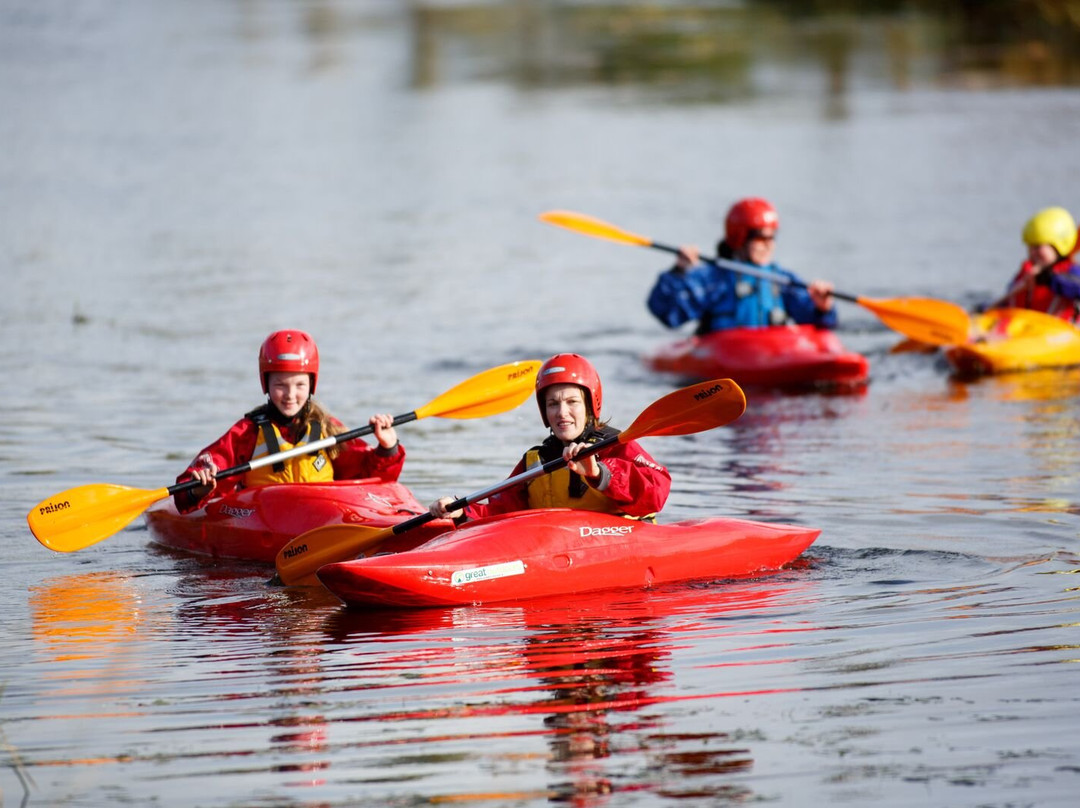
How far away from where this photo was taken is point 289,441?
8.99m

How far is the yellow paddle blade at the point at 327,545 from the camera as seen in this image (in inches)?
315

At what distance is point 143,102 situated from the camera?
3475 cm

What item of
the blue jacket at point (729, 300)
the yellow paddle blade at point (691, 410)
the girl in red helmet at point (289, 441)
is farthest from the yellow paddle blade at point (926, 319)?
the girl in red helmet at point (289, 441)

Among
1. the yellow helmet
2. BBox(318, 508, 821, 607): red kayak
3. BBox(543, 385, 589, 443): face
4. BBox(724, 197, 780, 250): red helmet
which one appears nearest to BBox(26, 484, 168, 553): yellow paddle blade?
BBox(318, 508, 821, 607): red kayak

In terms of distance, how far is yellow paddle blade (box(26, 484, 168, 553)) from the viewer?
341 inches

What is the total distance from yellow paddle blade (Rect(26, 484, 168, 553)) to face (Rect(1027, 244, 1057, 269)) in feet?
26.9

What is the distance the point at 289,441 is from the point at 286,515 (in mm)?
466

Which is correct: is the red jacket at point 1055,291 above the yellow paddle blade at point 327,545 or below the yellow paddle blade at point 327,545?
above

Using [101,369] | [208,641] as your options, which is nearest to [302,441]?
[208,641]

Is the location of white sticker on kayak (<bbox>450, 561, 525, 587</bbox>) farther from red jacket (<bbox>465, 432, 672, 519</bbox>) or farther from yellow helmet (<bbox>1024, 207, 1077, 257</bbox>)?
yellow helmet (<bbox>1024, 207, 1077, 257</bbox>)

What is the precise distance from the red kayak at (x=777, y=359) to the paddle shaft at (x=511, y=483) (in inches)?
223

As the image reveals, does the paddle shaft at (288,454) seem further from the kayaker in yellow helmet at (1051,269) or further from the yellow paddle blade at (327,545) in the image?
the kayaker in yellow helmet at (1051,269)

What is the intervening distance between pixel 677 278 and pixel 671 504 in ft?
12.8

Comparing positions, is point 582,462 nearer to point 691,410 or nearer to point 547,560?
point 547,560
